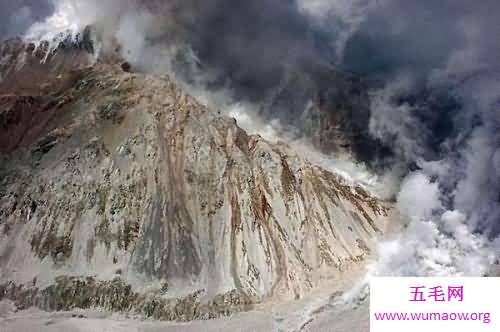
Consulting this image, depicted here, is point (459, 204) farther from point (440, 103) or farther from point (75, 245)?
point (75, 245)

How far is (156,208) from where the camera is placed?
136 m

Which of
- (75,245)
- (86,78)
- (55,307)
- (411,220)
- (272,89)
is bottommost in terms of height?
(55,307)

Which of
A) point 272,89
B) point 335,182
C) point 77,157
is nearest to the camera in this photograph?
point 77,157

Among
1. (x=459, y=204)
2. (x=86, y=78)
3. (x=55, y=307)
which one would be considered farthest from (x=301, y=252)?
(x=86, y=78)

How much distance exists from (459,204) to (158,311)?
68197 mm

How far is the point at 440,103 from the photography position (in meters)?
182

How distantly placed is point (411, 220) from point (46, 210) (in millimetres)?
77202

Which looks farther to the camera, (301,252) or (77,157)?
(77,157)

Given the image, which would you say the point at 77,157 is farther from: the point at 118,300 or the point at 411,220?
the point at 411,220

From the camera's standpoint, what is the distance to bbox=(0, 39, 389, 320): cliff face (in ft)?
408

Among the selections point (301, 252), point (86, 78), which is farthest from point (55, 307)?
point (86, 78)

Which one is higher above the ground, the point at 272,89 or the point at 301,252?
the point at 272,89

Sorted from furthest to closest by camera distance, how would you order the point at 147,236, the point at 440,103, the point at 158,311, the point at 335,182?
the point at 440,103
the point at 335,182
the point at 147,236
the point at 158,311

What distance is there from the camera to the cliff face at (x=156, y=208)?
408ft
